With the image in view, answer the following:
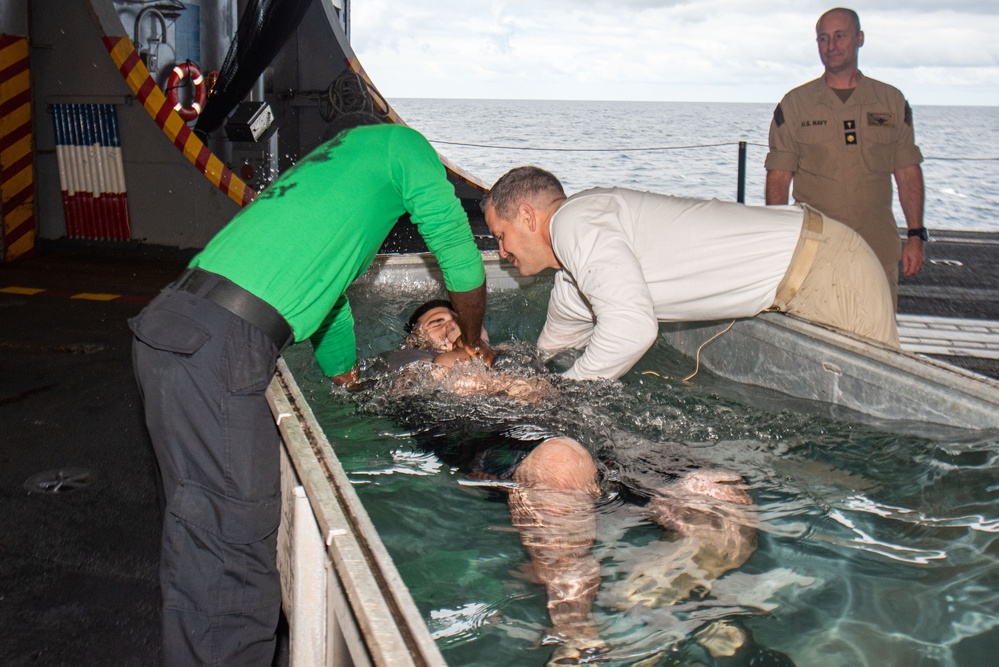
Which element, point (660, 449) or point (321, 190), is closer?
point (321, 190)

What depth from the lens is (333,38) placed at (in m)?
9.57

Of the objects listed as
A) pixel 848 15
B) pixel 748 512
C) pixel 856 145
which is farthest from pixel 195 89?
pixel 748 512

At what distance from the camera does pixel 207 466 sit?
2062 millimetres

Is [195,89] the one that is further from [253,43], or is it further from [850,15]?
[850,15]

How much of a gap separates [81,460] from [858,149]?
3.92 meters

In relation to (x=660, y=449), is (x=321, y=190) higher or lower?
higher

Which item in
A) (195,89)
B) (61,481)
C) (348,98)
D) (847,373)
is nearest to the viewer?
(847,373)

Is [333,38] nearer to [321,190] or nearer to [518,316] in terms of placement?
[518,316]

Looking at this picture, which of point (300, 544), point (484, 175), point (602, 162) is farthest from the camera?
point (602, 162)

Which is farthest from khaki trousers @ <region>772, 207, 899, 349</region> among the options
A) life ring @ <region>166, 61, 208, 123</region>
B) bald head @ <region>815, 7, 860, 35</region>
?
life ring @ <region>166, 61, 208, 123</region>

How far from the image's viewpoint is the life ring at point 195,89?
8.19 meters

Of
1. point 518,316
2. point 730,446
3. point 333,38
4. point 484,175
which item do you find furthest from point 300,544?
point 484,175

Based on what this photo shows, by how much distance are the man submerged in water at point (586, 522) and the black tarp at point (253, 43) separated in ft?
17.9

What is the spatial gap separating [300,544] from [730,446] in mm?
1663
